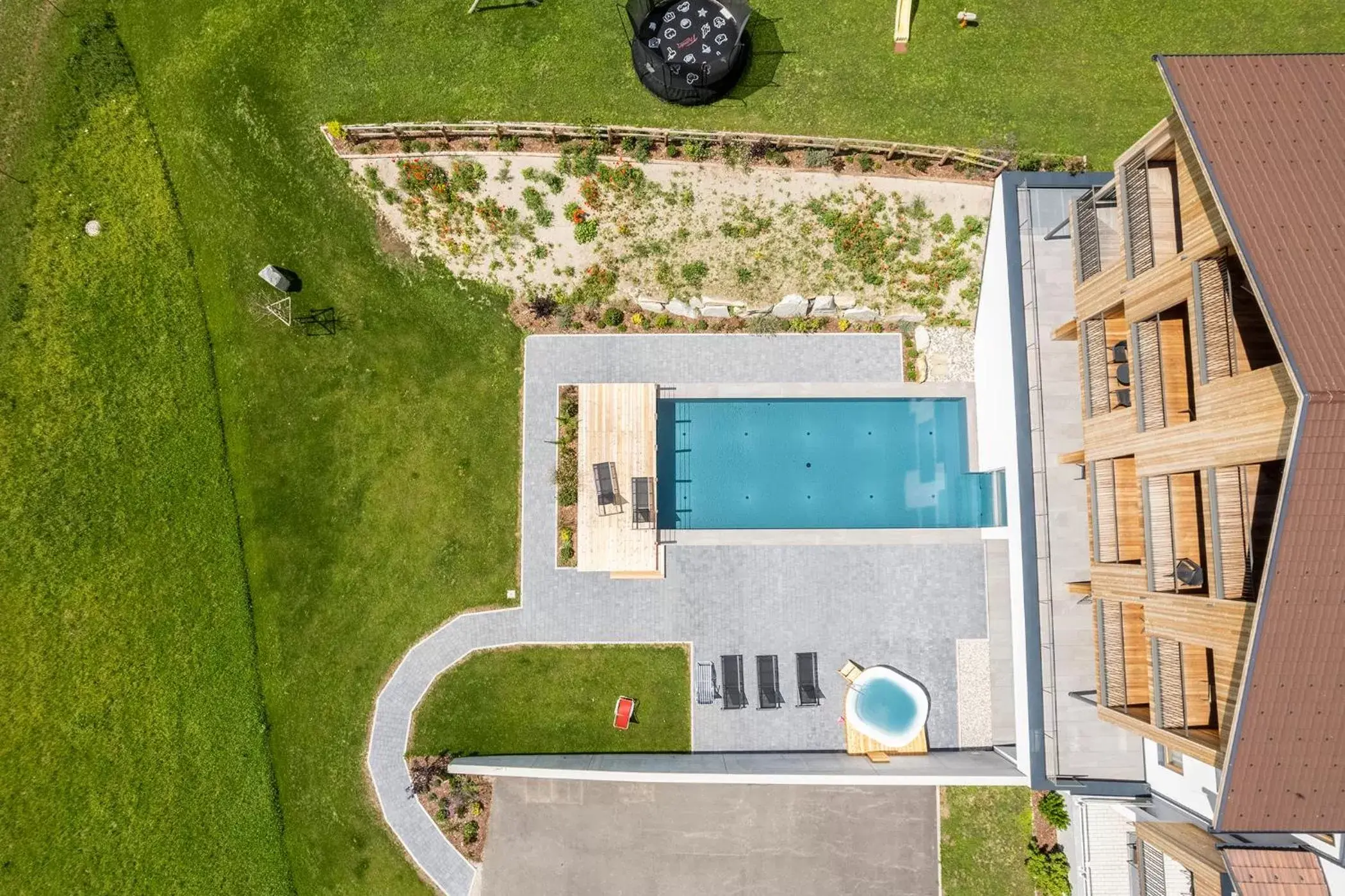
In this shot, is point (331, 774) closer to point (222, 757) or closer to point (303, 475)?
point (222, 757)

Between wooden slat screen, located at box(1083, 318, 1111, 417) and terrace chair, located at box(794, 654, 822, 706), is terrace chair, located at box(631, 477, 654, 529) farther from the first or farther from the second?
wooden slat screen, located at box(1083, 318, 1111, 417)

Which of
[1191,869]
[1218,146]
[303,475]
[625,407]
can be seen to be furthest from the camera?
[303,475]

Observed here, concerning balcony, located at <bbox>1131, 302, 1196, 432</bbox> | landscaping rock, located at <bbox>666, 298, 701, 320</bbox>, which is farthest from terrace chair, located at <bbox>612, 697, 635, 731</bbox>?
balcony, located at <bbox>1131, 302, 1196, 432</bbox>

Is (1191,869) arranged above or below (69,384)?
below

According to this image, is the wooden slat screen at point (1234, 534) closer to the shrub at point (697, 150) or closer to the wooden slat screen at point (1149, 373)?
the wooden slat screen at point (1149, 373)

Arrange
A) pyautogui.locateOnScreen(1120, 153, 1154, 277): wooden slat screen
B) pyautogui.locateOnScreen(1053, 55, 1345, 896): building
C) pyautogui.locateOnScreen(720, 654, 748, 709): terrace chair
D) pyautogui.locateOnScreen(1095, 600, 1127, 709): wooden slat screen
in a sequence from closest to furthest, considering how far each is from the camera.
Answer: pyautogui.locateOnScreen(1053, 55, 1345, 896): building, pyautogui.locateOnScreen(1120, 153, 1154, 277): wooden slat screen, pyautogui.locateOnScreen(1095, 600, 1127, 709): wooden slat screen, pyautogui.locateOnScreen(720, 654, 748, 709): terrace chair

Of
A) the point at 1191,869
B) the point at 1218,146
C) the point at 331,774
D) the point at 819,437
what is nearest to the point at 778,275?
the point at 819,437

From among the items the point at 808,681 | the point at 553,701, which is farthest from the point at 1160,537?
the point at 553,701
